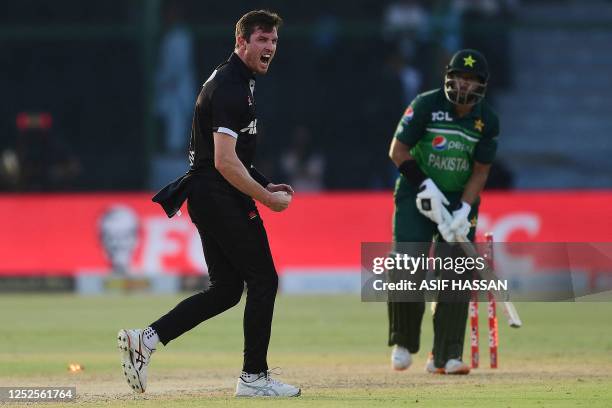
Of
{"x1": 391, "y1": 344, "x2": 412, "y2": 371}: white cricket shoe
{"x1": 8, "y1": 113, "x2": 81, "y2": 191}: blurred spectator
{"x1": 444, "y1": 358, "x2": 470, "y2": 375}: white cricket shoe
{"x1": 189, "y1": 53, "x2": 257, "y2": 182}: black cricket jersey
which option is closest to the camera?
{"x1": 189, "y1": 53, "x2": 257, "y2": 182}: black cricket jersey

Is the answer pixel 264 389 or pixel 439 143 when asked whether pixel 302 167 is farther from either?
pixel 264 389

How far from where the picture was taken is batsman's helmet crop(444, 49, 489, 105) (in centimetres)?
1027

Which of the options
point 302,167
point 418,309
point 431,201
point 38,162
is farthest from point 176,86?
point 431,201

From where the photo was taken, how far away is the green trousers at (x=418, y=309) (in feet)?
34.3

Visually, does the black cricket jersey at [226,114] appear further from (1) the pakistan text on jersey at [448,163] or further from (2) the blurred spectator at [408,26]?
(2) the blurred spectator at [408,26]

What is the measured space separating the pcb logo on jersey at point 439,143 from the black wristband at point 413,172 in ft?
0.65

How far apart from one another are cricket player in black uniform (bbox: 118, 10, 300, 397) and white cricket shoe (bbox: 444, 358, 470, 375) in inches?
74.0

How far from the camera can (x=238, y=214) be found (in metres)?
8.69

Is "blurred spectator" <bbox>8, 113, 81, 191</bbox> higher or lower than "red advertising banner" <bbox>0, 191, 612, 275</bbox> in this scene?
higher

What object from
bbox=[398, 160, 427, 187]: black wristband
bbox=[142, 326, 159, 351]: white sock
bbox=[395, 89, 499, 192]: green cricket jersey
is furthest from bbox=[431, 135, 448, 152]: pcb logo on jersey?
bbox=[142, 326, 159, 351]: white sock

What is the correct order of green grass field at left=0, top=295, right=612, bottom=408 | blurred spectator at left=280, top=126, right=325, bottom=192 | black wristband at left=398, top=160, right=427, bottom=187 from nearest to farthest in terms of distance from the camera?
green grass field at left=0, top=295, right=612, bottom=408 → black wristband at left=398, top=160, right=427, bottom=187 → blurred spectator at left=280, top=126, right=325, bottom=192

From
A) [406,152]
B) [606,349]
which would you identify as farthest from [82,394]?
[606,349]

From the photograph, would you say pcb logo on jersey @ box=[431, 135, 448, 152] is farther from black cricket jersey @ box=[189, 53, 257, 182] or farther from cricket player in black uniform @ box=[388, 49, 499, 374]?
black cricket jersey @ box=[189, 53, 257, 182]

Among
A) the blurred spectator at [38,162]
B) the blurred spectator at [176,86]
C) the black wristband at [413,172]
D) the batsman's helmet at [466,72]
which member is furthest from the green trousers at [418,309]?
the blurred spectator at [176,86]
